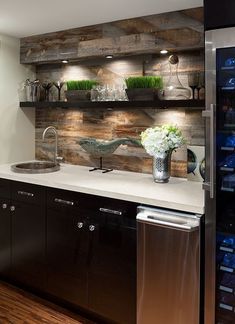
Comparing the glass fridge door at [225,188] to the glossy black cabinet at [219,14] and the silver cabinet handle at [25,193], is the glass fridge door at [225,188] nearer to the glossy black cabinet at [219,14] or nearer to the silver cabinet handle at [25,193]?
the glossy black cabinet at [219,14]

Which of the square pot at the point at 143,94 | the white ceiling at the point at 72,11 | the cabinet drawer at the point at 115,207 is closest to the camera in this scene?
the cabinet drawer at the point at 115,207

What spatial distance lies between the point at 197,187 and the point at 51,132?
1833 mm

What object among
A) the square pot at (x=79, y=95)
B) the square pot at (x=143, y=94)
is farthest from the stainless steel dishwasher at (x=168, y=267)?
the square pot at (x=79, y=95)

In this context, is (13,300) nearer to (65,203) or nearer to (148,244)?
(65,203)

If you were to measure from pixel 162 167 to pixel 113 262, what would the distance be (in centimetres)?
82

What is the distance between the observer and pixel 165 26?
271 centimetres

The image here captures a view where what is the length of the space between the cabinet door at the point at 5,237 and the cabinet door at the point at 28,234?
0.19ft

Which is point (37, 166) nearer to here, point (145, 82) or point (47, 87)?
point (47, 87)

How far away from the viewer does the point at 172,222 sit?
2.13 meters

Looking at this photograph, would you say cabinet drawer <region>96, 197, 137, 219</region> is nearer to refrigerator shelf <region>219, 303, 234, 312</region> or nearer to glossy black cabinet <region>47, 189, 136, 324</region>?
glossy black cabinet <region>47, 189, 136, 324</region>

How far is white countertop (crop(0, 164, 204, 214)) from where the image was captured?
7.24 ft

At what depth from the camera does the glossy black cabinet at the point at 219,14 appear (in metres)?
1.86

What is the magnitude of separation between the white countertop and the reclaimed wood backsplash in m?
0.18

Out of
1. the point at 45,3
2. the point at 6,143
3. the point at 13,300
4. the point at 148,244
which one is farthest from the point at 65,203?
the point at 45,3
